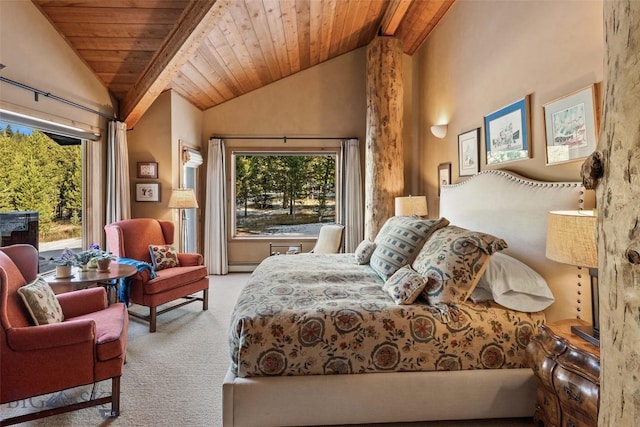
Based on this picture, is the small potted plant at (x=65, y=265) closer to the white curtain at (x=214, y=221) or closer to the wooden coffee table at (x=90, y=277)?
the wooden coffee table at (x=90, y=277)

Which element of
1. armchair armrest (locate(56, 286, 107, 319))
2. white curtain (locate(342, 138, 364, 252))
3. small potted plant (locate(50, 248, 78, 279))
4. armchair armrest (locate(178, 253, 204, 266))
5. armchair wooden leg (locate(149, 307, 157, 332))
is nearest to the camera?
armchair armrest (locate(56, 286, 107, 319))

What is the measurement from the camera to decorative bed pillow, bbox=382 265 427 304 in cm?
198

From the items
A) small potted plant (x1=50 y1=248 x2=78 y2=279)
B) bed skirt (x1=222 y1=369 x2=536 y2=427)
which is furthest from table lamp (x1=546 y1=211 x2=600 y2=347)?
small potted plant (x1=50 y1=248 x2=78 y2=279)

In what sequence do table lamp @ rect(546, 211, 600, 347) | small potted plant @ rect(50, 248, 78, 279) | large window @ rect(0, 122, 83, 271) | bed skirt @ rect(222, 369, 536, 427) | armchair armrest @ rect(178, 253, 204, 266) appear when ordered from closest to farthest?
table lamp @ rect(546, 211, 600, 347)
bed skirt @ rect(222, 369, 536, 427)
small potted plant @ rect(50, 248, 78, 279)
large window @ rect(0, 122, 83, 271)
armchair armrest @ rect(178, 253, 204, 266)

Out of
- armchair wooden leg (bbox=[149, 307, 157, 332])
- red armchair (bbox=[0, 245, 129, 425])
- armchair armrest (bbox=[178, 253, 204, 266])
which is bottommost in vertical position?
armchair wooden leg (bbox=[149, 307, 157, 332])

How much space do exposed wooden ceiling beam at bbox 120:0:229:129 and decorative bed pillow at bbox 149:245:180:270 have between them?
171 cm

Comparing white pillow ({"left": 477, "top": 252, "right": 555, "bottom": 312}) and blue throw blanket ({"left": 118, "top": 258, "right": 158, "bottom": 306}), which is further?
blue throw blanket ({"left": 118, "top": 258, "right": 158, "bottom": 306})

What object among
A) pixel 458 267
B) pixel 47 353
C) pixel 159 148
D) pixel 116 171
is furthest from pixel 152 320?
pixel 458 267

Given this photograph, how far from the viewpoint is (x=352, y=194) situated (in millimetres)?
5484

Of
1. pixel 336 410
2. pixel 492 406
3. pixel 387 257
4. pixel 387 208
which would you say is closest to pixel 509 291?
pixel 492 406

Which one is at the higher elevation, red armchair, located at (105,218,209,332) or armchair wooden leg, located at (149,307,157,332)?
red armchair, located at (105,218,209,332)

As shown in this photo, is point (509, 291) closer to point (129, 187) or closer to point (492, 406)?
point (492, 406)

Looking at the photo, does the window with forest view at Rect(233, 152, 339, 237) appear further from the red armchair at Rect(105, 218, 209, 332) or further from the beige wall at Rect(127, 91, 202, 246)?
the red armchair at Rect(105, 218, 209, 332)

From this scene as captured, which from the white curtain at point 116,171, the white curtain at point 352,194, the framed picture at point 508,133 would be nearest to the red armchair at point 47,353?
the white curtain at point 116,171
